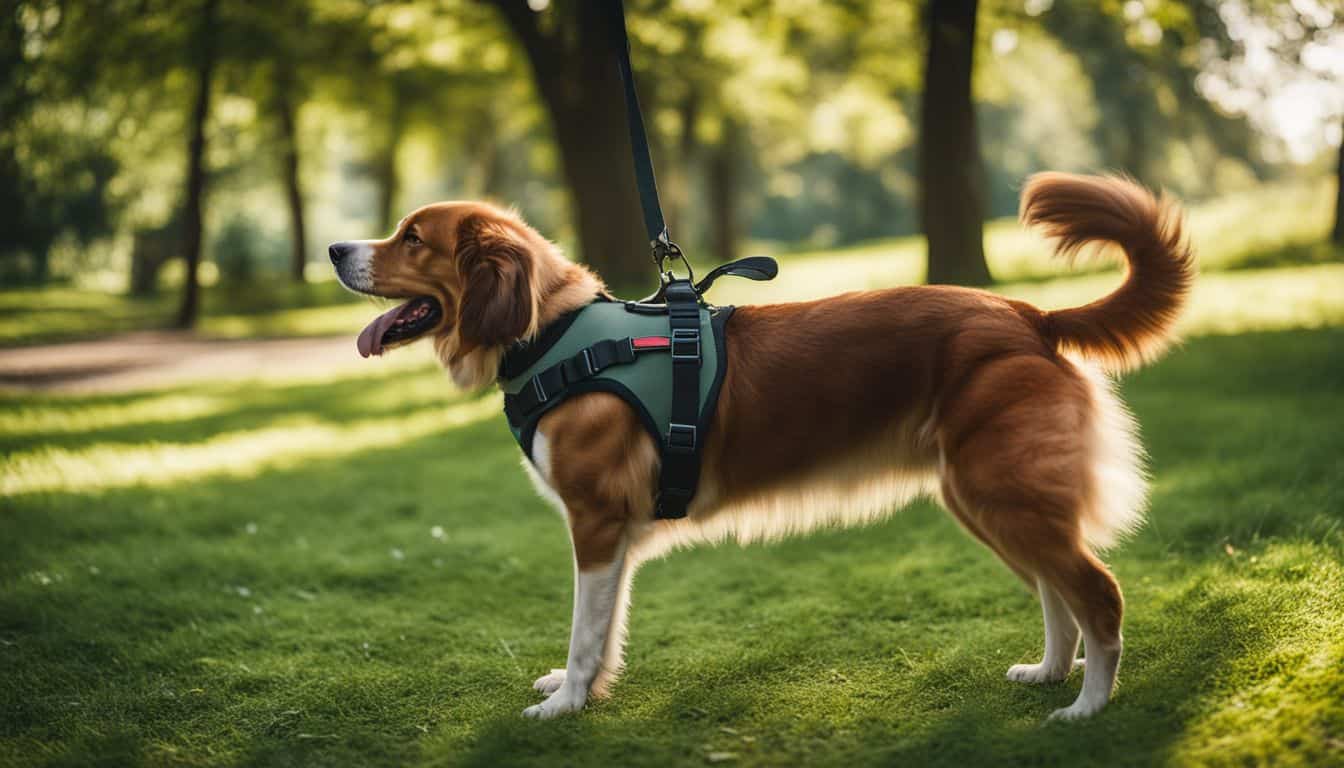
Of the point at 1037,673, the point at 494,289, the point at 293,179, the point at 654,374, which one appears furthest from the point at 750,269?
the point at 293,179

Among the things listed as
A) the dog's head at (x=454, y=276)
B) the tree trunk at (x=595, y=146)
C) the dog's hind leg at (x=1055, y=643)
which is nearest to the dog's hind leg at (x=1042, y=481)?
the dog's hind leg at (x=1055, y=643)

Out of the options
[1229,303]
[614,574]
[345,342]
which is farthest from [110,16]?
[1229,303]

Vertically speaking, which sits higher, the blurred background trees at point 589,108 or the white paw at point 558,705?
the blurred background trees at point 589,108

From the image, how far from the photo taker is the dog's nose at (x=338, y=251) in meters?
3.95

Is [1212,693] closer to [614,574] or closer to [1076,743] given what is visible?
[1076,743]

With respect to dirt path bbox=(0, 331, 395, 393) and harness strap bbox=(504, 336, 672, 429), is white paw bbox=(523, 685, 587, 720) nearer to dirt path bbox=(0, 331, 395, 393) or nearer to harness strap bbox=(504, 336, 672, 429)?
harness strap bbox=(504, 336, 672, 429)

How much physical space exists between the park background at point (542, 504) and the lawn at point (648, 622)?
2 centimetres

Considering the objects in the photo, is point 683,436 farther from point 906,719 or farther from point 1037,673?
point 1037,673

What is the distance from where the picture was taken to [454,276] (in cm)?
388

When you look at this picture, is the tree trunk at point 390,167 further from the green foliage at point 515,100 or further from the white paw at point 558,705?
the white paw at point 558,705

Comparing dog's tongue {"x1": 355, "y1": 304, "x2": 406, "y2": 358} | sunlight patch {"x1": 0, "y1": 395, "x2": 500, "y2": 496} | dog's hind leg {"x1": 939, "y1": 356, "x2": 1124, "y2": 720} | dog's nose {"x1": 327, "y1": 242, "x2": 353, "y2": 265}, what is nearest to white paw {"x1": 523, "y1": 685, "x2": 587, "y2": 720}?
dog's tongue {"x1": 355, "y1": 304, "x2": 406, "y2": 358}

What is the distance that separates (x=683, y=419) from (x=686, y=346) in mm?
278

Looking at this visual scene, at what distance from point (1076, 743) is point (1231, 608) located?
1426mm

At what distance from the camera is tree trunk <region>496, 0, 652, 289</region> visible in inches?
561
